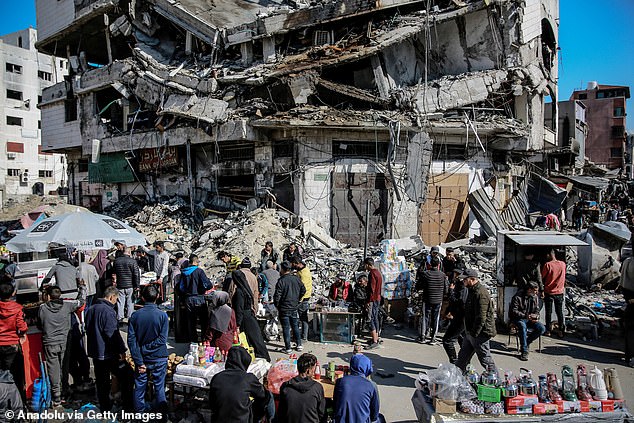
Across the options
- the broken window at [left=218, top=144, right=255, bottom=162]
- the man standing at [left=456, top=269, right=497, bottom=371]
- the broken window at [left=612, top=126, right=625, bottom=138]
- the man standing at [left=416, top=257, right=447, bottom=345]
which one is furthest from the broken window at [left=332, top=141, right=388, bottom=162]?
the broken window at [left=612, top=126, right=625, bottom=138]

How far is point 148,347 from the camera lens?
5281mm

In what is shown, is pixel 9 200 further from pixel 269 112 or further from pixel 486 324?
pixel 486 324

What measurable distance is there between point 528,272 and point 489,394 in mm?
4409

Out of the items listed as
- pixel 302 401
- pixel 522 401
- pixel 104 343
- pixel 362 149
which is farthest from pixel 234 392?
pixel 362 149

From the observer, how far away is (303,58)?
1711 centimetres

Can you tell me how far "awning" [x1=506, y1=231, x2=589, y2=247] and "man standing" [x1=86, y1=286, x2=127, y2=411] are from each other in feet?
23.6

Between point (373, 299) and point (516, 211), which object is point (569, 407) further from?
point (516, 211)

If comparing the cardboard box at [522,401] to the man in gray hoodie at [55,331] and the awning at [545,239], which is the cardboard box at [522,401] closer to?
the awning at [545,239]

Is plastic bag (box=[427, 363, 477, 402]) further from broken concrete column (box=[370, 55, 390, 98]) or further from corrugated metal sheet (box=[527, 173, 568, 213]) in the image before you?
corrugated metal sheet (box=[527, 173, 568, 213])

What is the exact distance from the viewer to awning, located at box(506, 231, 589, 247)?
329 inches

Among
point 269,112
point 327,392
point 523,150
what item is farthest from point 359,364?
point 523,150

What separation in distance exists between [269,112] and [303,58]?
2.58 metres

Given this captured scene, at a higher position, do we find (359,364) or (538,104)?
(538,104)

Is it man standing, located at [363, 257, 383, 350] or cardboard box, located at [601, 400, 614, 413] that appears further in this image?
man standing, located at [363, 257, 383, 350]
